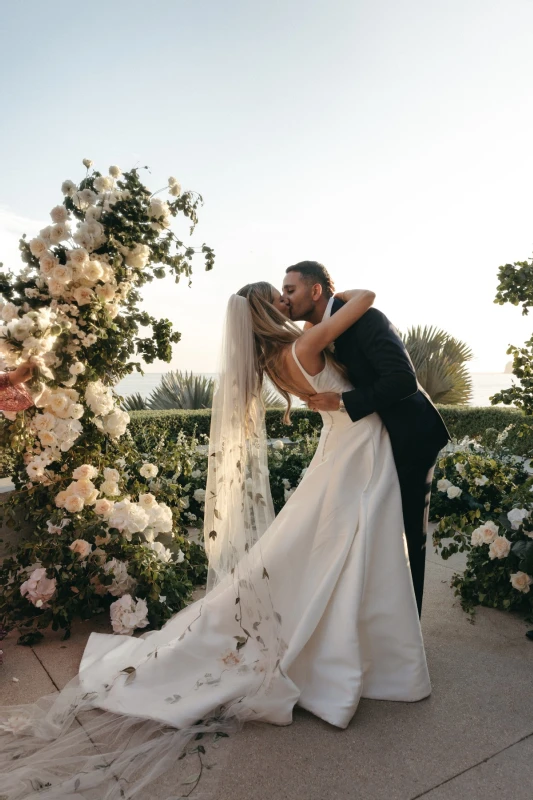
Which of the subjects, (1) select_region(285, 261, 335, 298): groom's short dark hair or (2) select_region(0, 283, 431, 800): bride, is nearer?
(2) select_region(0, 283, 431, 800): bride

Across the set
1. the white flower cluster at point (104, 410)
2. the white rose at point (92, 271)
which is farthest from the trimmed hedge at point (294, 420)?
the white rose at point (92, 271)

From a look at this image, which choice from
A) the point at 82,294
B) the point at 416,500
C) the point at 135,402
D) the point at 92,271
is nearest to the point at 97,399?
the point at 82,294

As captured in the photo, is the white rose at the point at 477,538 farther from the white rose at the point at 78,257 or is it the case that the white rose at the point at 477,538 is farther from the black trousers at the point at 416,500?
the white rose at the point at 78,257

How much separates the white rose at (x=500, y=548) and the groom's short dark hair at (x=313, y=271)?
180 cm

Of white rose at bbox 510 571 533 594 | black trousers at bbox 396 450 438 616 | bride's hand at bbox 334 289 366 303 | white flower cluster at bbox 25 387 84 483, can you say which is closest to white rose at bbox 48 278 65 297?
white flower cluster at bbox 25 387 84 483

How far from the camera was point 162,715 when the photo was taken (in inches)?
95.5

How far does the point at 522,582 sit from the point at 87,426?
268 cm

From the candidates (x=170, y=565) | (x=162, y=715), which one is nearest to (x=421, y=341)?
(x=170, y=565)

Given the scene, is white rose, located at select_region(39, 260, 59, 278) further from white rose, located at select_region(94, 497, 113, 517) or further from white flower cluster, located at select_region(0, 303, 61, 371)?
white rose, located at select_region(94, 497, 113, 517)

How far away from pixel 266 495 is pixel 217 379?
0.61 meters

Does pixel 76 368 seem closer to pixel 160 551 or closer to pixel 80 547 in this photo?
pixel 80 547

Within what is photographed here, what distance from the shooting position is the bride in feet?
8.01

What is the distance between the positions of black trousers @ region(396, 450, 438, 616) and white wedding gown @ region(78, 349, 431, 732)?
86mm

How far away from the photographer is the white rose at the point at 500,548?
350 centimetres
